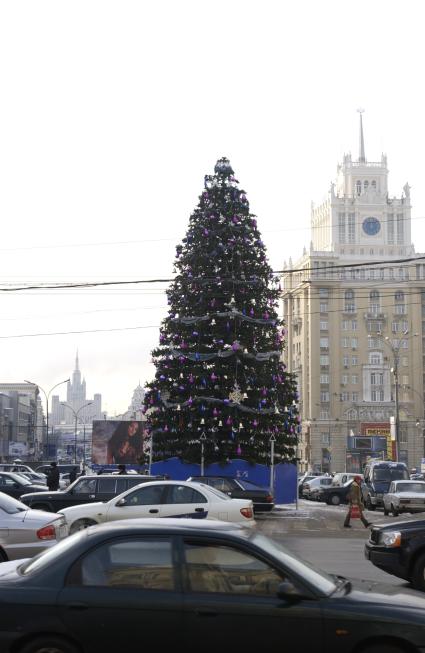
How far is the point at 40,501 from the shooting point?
21.9 meters

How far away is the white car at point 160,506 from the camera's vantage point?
1712 centimetres

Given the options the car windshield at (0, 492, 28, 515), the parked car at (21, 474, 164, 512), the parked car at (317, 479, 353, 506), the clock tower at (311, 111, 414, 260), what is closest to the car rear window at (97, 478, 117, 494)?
the parked car at (21, 474, 164, 512)

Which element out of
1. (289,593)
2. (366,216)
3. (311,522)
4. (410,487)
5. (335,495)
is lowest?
(311,522)

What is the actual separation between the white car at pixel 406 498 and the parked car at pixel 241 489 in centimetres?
519

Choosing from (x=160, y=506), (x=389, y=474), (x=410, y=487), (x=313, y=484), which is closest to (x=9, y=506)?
(x=160, y=506)

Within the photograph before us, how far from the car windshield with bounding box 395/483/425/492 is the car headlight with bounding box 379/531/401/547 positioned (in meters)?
20.2

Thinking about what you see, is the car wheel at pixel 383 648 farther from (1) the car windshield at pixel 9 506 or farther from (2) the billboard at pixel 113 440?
(2) the billboard at pixel 113 440

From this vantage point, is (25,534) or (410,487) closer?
(25,534)

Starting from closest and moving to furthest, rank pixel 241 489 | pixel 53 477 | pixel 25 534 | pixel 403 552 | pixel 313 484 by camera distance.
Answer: pixel 403 552, pixel 25 534, pixel 241 489, pixel 53 477, pixel 313 484

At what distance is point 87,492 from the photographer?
21.8 m

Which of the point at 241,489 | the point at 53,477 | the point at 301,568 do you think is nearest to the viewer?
the point at 301,568

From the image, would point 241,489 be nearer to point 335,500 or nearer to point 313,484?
point 335,500

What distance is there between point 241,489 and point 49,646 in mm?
20953

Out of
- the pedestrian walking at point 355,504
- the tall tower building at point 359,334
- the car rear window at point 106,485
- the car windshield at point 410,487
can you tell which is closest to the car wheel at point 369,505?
the car windshield at point 410,487
